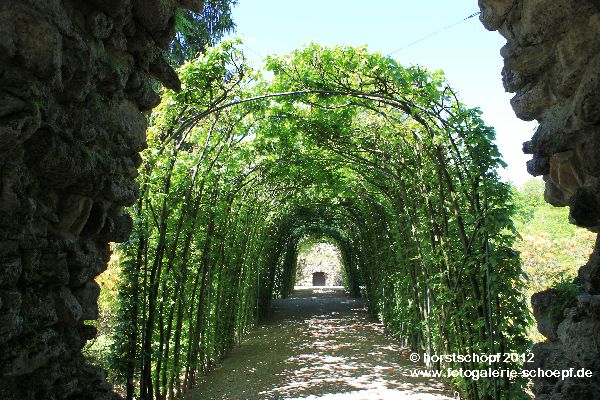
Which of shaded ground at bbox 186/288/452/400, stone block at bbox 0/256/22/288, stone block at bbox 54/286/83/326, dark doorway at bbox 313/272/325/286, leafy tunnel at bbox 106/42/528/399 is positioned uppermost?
dark doorway at bbox 313/272/325/286

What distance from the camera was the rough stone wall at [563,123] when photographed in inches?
69.9

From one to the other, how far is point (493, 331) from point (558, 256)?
8.95 m

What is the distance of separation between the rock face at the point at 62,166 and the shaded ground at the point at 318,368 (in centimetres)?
410

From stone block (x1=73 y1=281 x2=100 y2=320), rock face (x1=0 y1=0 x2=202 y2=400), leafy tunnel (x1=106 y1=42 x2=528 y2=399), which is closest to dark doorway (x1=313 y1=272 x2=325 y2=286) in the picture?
leafy tunnel (x1=106 y1=42 x2=528 y2=399)

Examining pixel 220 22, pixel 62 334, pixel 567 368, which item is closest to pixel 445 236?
pixel 567 368

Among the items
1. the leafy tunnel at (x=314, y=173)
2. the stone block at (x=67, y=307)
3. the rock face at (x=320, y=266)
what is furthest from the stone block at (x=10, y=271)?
the rock face at (x=320, y=266)

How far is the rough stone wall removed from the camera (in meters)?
1.78

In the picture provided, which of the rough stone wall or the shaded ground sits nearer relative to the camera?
the rough stone wall

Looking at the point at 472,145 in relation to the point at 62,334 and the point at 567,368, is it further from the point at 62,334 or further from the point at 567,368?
the point at 62,334

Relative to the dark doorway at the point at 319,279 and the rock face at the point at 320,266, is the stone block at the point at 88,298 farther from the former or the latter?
the dark doorway at the point at 319,279

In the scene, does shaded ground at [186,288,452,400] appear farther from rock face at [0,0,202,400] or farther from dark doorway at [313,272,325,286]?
dark doorway at [313,272,325,286]

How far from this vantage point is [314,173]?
9.46 metres

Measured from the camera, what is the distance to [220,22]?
10070 millimetres

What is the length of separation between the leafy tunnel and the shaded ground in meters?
0.44
